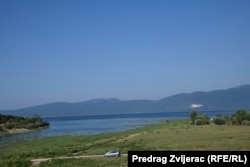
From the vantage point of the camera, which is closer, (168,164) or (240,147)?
(168,164)

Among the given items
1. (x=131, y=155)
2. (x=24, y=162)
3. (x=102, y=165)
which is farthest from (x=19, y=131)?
(x=131, y=155)

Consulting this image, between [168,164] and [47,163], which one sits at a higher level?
[168,164]

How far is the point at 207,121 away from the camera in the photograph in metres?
163

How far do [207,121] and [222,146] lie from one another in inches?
3688

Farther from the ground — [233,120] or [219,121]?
[233,120]

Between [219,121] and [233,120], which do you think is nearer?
[233,120]

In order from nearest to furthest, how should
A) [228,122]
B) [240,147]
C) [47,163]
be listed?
[47,163]
[240,147]
[228,122]

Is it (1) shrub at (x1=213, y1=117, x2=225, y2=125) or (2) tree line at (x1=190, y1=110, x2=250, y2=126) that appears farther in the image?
(1) shrub at (x1=213, y1=117, x2=225, y2=125)

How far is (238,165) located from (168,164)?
3.05 m

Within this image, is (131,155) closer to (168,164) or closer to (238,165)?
(168,164)

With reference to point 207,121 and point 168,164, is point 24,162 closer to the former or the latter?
point 168,164

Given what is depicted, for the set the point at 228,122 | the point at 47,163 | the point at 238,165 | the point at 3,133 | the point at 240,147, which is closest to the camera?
the point at 238,165

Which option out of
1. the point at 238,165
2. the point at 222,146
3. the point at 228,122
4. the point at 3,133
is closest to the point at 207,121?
the point at 228,122

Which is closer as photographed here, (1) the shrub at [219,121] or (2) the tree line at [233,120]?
(2) the tree line at [233,120]
